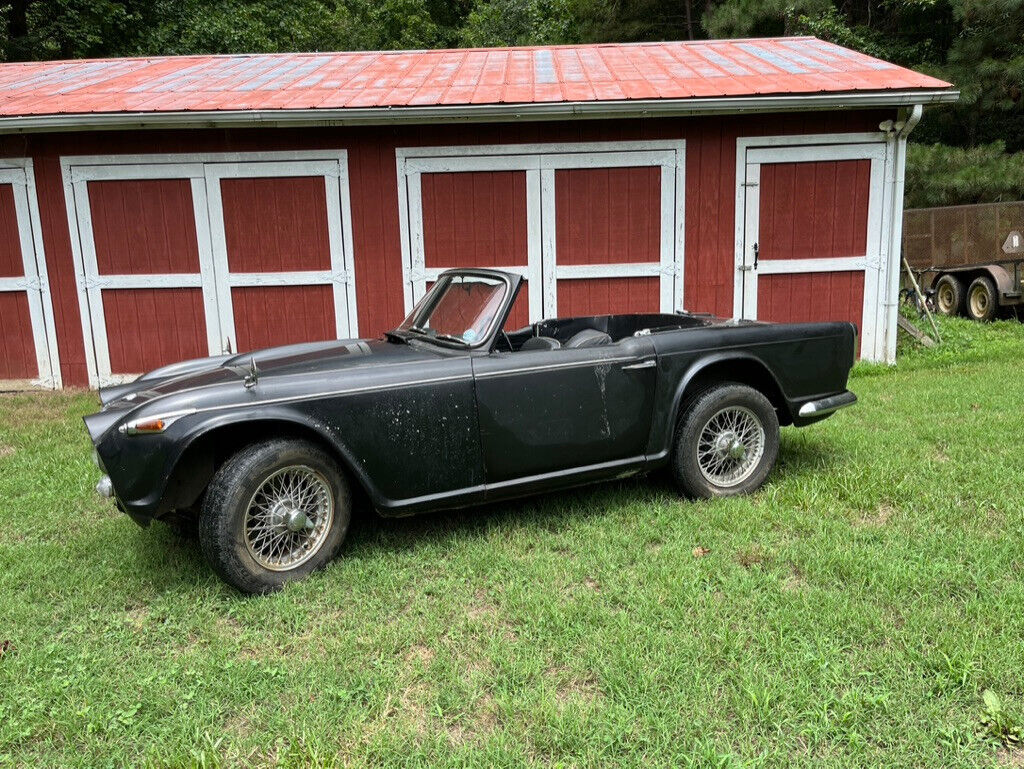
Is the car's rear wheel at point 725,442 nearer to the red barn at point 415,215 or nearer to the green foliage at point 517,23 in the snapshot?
the red barn at point 415,215

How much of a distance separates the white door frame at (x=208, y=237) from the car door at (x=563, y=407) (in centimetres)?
491

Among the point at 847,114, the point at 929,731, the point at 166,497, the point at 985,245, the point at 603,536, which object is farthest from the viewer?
the point at 985,245

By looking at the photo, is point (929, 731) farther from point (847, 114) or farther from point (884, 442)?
point (847, 114)

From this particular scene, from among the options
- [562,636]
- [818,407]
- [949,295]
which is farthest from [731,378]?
[949,295]

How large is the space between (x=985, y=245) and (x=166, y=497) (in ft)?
44.9

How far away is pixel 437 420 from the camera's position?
3.67 m

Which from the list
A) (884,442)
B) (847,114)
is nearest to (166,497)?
(884,442)

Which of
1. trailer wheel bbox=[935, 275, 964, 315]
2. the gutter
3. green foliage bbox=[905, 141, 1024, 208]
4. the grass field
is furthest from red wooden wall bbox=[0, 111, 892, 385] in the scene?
green foliage bbox=[905, 141, 1024, 208]

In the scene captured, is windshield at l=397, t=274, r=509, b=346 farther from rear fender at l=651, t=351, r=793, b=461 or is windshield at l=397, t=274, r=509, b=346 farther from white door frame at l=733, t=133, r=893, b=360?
white door frame at l=733, t=133, r=893, b=360

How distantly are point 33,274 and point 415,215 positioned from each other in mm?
4164

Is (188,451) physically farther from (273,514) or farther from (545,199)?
(545,199)

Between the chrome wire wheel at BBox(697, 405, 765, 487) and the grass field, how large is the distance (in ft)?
0.66

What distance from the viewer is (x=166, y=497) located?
10.9 feet

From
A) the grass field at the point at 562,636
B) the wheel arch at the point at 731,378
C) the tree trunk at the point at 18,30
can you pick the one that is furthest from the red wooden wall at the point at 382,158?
the tree trunk at the point at 18,30
